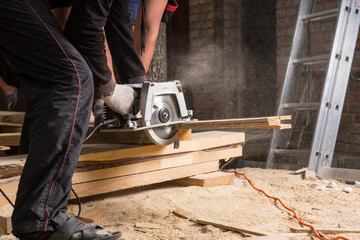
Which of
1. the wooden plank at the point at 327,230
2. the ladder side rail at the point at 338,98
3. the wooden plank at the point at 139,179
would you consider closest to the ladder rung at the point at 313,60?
the ladder side rail at the point at 338,98

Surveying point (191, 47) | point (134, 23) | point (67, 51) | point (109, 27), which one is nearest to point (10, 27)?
point (67, 51)

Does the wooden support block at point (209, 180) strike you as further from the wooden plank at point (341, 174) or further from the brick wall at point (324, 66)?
the brick wall at point (324, 66)

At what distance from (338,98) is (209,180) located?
152 centimetres

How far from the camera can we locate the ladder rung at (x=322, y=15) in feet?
12.0

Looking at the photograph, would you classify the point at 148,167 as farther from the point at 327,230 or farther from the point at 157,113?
the point at 327,230

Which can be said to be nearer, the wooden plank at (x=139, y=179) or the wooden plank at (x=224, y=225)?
the wooden plank at (x=224, y=225)

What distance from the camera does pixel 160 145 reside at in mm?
2496

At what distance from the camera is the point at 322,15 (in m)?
3.75

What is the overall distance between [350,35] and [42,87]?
9.52 feet

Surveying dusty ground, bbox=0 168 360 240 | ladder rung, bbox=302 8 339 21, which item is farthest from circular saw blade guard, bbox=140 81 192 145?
ladder rung, bbox=302 8 339 21

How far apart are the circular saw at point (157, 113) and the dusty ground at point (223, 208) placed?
370 mm

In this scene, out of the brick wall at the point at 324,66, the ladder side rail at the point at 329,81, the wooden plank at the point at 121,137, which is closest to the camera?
the wooden plank at the point at 121,137

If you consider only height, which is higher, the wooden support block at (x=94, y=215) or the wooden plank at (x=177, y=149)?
the wooden plank at (x=177, y=149)

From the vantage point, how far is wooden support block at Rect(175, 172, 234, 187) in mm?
Result: 2652
